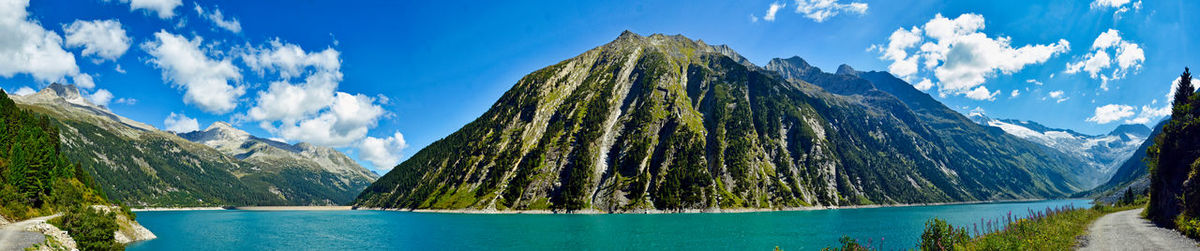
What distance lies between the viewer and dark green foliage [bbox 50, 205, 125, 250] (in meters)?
50.8

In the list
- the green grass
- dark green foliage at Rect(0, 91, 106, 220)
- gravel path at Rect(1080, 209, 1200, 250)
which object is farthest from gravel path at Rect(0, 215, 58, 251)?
gravel path at Rect(1080, 209, 1200, 250)

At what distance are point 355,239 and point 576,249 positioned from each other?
45346 mm

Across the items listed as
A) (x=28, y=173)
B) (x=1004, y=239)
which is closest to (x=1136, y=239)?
(x=1004, y=239)

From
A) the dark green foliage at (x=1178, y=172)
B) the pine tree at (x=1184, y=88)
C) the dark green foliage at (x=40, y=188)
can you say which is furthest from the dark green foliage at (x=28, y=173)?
the pine tree at (x=1184, y=88)

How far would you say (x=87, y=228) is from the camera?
5178 cm

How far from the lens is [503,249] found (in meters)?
69.9

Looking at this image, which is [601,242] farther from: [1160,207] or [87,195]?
[87,195]

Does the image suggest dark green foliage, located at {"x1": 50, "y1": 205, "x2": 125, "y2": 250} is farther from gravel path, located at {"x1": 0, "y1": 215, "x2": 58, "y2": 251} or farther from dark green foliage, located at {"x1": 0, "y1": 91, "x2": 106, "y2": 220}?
dark green foliage, located at {"x1": 0, "y1": 91, "x2": 106, "y2": 220}

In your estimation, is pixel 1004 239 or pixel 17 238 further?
pixel 17 238

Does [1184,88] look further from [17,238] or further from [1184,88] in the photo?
[17,238]

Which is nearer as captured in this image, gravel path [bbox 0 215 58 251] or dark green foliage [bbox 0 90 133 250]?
gravel path [bbox 0 215 58 251]

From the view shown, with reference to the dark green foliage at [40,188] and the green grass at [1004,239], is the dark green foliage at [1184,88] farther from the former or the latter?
the dark green foliage at [40,188]

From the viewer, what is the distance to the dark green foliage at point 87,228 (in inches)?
2001

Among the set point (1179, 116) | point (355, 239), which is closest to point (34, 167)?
point (355, 239)
